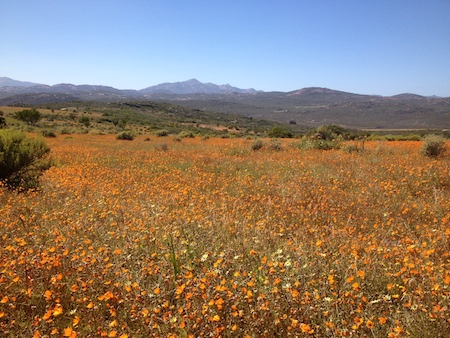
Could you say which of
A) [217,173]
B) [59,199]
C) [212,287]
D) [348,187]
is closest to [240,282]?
[212,287]

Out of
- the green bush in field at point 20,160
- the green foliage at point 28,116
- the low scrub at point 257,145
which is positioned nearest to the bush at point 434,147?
the low scrub at point 257,145

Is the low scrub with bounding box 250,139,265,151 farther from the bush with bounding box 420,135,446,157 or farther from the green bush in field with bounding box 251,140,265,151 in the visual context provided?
the bush with bounding box 420,135,446,157

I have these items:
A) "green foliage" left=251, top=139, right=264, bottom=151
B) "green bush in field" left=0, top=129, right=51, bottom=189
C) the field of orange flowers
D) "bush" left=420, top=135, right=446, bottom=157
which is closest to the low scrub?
"green foliage" left=251, top=139, right=264, bottom=151

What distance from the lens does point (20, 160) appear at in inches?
309

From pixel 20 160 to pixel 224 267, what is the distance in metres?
7.23

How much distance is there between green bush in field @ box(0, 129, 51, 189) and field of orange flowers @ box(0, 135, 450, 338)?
1496 millimetres

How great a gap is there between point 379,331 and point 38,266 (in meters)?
3.35

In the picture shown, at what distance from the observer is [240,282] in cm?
303

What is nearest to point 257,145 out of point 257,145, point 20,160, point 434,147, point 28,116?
point 257,145

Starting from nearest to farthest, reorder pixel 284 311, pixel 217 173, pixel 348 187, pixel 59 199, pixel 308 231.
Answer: pixel 284 311, pixel 308 231, pixel 59 199, pixel 348 187, pixel 217 173

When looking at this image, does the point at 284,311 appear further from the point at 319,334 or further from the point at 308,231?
the point at 308,231

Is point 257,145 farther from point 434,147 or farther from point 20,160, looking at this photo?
point 20,160

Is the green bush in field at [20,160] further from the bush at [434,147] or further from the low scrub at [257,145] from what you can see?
the bush at [434,147]

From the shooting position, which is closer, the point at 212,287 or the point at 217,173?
the point at 212,287
